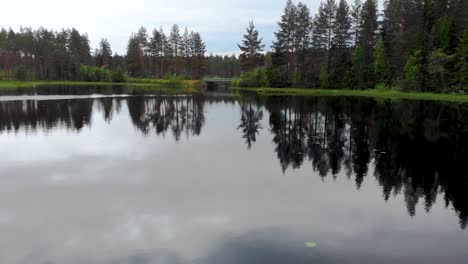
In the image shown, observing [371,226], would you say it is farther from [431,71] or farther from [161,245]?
[431,71]

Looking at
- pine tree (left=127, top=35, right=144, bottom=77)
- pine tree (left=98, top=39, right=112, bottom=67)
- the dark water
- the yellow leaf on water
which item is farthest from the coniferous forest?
the yellow leaf on water

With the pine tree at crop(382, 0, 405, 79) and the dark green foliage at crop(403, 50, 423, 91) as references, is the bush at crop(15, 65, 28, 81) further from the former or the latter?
the dark green foliage at crop(403, 50, 423, 91)

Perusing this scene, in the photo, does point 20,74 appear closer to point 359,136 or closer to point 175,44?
point 175,44

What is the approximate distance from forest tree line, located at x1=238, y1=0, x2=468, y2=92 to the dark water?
40.4 metres

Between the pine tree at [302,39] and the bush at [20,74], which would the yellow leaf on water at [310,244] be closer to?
the pine tree at [302,39]

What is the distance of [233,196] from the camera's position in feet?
49.4

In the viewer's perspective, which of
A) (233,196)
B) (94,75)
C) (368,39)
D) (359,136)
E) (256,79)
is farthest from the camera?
(94,75)

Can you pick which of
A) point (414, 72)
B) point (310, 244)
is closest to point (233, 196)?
point (310, 244)

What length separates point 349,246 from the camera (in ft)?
35.4

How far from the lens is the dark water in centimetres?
1057

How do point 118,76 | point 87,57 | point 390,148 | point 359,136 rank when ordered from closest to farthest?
point 390,148
point 359,136
point 118,76
point 87,57

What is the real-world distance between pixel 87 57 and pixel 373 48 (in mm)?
124186

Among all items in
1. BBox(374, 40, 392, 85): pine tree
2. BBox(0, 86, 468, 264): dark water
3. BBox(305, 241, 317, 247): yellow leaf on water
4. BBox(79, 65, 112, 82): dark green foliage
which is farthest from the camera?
BBox(79, 65, 112, 82): dark green foliage

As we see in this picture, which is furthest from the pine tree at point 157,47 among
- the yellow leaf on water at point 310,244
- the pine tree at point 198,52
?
the yellow leaf on water at point 310,244
